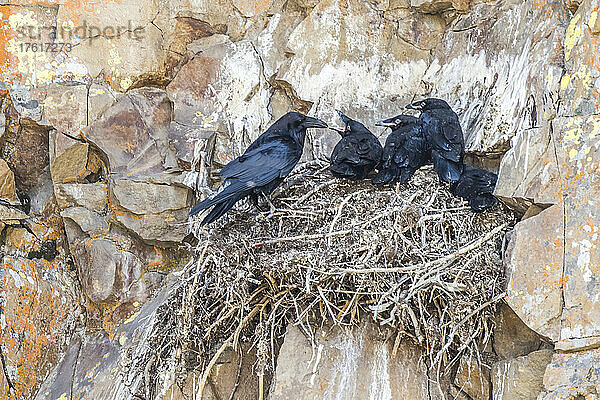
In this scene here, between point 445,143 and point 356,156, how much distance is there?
38 cm

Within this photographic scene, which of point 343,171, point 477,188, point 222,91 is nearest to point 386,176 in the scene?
point 343,171

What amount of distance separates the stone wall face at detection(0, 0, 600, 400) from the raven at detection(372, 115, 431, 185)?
244 mm

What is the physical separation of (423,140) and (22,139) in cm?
194

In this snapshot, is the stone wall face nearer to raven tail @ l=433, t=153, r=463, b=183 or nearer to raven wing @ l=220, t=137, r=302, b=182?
raven tail @ l=433, t=153, r=463, b=183

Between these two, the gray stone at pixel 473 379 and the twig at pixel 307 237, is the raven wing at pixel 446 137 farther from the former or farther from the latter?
the gray stone at pixel 473 379

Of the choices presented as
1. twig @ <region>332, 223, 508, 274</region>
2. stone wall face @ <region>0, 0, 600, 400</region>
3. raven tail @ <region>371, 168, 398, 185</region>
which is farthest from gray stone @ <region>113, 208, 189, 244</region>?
twig @ <region>332, 223, 508, 274</region>

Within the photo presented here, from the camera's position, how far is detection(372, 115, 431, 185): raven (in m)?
3.02

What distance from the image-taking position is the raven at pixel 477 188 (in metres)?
2.77

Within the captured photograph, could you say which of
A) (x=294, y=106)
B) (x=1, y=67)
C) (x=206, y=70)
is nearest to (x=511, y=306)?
(x=294, y=106)

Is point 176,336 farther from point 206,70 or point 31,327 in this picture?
point 206,70

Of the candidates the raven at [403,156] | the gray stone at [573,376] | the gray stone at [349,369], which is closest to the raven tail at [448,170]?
the raven at [403,156]

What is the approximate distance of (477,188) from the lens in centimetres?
281

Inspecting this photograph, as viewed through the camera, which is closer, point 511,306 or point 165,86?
point 511,306

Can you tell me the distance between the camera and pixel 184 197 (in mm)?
3406
